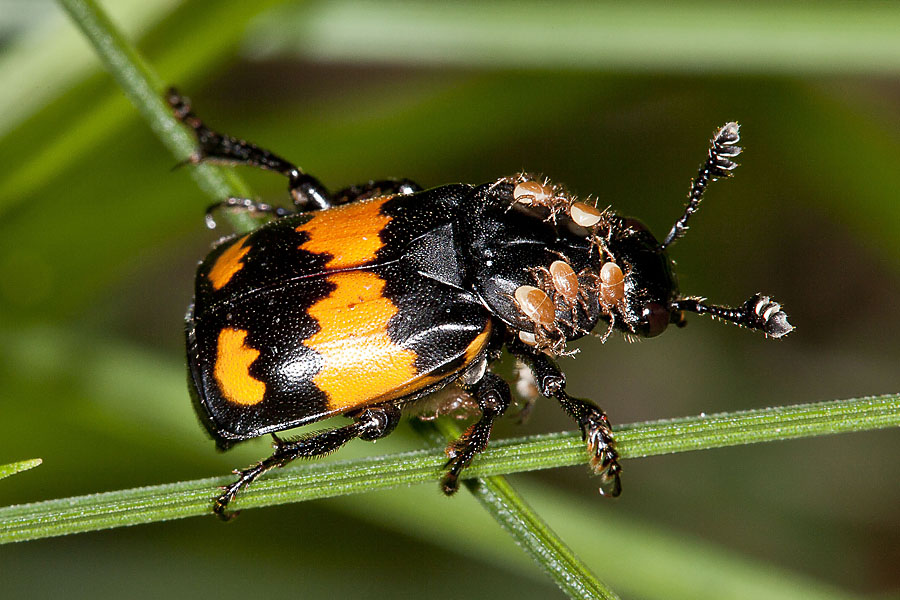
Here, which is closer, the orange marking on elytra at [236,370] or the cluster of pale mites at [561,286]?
the orange marking on elytra at [236,370]

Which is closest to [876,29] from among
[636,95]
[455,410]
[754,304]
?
[636,95]

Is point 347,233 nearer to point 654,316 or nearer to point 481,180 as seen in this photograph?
point 654,316

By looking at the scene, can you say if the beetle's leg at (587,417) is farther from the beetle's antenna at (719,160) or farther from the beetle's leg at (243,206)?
the beetle's leg at (243,206)

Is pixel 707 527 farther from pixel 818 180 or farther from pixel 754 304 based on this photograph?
pixel 754 304

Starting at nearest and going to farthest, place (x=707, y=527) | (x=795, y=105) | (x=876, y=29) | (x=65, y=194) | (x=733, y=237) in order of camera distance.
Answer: (x=876, y=29) → (x=65, y=194) → (x=795, y=105) → (x=707, y=527) → (x=733, y=237)

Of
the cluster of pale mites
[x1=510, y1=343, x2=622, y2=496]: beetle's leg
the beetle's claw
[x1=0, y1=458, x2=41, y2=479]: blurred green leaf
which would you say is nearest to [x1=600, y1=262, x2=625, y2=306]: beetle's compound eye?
the cluster of pale mites

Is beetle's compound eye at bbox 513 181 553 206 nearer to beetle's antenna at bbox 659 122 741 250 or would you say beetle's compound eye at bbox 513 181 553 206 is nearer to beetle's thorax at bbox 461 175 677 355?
beetle's thorax at bbox 461 175 677 355

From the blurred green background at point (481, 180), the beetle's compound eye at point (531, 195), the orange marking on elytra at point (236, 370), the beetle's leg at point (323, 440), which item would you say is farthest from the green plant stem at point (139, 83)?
the beetle's compound eye at point (531, 195)
